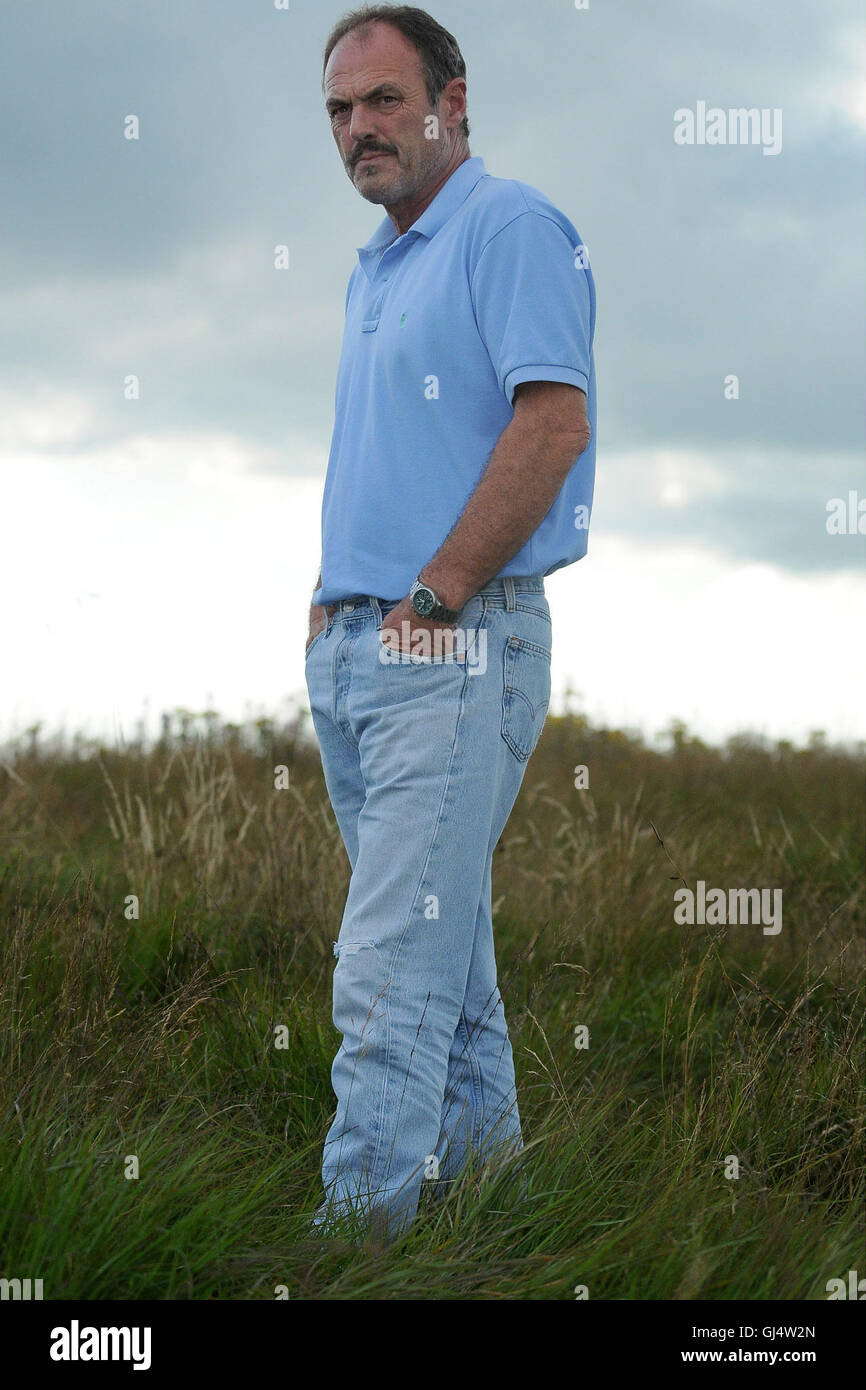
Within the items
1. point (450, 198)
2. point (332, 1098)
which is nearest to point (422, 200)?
point (450, 198)

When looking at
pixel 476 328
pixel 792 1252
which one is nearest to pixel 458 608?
pixel 476 328

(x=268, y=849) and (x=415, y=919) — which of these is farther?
(x=268, y=849)

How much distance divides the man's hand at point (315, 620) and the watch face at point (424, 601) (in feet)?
1.59

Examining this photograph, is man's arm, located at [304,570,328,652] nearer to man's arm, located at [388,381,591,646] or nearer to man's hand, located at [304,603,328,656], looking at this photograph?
man's hand, located at [304,603,328,656]

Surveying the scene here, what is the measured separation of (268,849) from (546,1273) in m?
2.60

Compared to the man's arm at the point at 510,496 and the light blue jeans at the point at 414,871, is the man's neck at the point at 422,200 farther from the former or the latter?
the light blue jeans at the point at 414,871

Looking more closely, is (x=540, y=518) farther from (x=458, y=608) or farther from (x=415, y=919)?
(x=415, y=919)

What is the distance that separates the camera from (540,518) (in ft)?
8.48

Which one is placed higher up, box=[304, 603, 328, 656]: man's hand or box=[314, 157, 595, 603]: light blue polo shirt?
box=[314, 157, 595, 603]: light blue polo shirt

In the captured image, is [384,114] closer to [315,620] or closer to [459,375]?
[459,375]

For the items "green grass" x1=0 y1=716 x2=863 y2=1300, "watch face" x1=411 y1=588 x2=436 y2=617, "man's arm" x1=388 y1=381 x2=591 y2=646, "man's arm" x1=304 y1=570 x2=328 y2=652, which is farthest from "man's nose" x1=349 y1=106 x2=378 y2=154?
"green grass" x1=0 y1=716 x2=863 y2=1300

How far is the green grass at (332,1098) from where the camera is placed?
2.35 meters

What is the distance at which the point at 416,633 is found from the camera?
2.60m

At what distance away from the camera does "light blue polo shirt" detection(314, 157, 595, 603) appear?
2.63m
